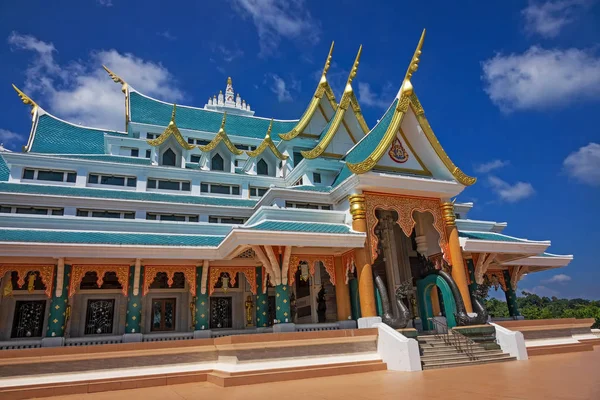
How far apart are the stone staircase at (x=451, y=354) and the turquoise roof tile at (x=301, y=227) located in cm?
409

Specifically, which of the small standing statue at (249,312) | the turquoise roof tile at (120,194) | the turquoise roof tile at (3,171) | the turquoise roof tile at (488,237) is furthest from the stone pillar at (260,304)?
the turquoise roof tile at (3,171)

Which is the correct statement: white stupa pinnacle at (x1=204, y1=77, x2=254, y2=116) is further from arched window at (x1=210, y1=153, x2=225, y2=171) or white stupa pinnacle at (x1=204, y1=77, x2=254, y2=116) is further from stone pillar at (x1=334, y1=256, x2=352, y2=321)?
stone pillar at (x1=334, y1=256, x2=352, y2=321)

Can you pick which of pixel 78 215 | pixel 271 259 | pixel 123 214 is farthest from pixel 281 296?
pixel 78 215

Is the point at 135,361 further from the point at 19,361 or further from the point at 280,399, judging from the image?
the point at 280,399

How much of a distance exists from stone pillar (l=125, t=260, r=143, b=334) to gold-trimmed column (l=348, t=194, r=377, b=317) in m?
7.13

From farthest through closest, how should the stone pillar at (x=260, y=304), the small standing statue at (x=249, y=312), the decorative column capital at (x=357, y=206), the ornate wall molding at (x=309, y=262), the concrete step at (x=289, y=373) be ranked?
1. the small standing statue at (x=249, y=312)
2. the stone pillar at (x=260, y=304)
3. the decorative column capital at (x=357, y=206)
4. the ornate wall molding at (x=309, y=262)
5. the concrete step at (x=289, y=373)

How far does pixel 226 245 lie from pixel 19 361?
5733mm

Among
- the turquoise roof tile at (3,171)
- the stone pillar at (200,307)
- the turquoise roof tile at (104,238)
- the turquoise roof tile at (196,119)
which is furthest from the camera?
the turquoise roof tile at (196,119)

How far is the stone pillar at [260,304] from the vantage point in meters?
13.9

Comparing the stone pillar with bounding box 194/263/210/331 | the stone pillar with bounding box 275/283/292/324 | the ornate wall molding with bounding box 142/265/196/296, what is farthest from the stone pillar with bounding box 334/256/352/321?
the ornate wall molding with bounding box 142/265/196/296

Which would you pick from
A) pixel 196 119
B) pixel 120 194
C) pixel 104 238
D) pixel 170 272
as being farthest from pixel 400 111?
pixel 196 119

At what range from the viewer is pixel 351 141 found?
1917 centimetres

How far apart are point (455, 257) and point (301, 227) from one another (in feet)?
19.2

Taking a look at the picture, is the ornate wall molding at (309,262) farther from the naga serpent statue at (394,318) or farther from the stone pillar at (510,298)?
the stone pillar at (510,298)
